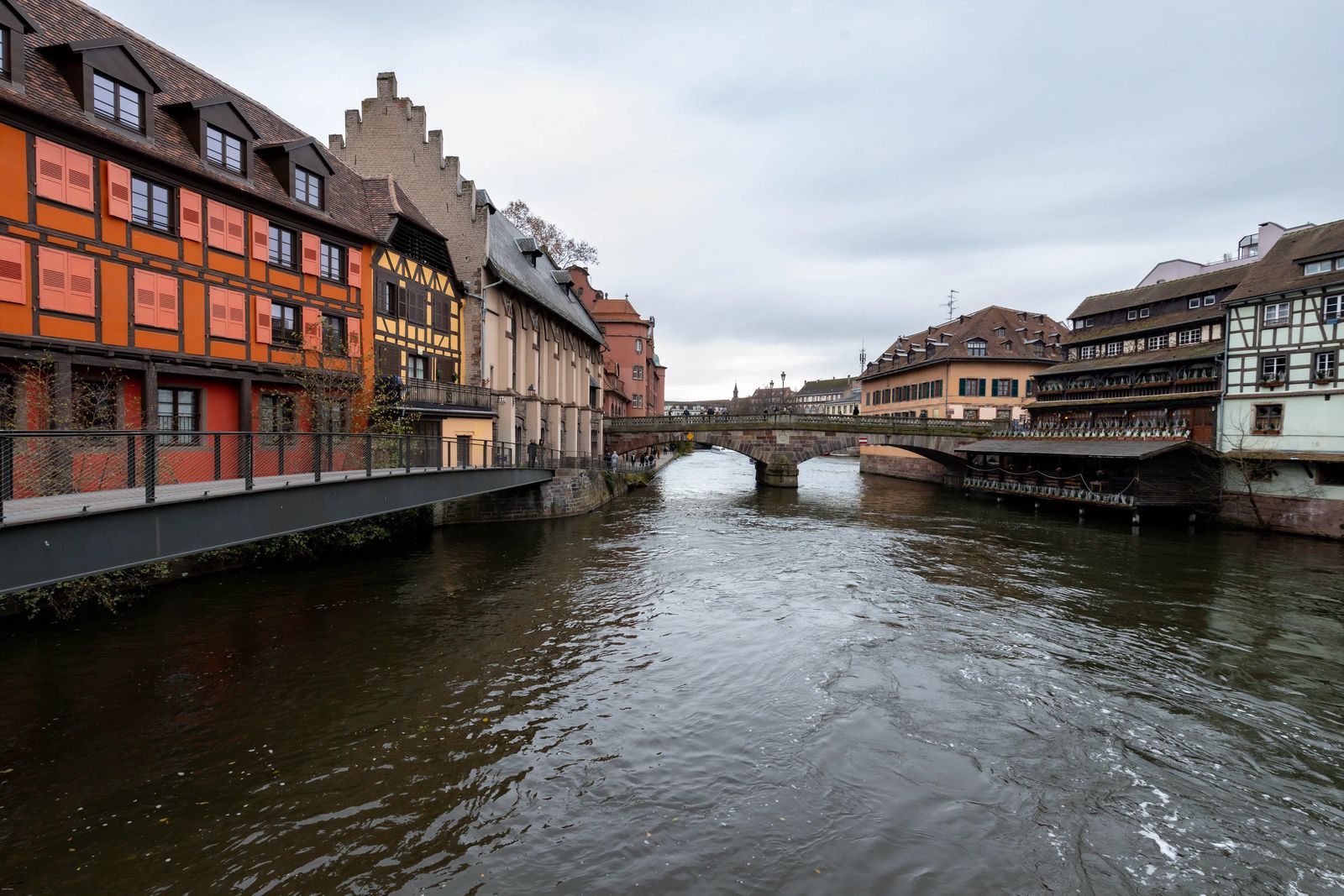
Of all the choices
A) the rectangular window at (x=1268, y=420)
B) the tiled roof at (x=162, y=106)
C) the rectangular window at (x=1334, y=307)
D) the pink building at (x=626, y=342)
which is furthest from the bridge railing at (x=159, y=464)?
the pink building at (x=626, y=342)

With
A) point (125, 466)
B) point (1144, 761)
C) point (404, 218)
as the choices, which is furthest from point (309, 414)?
point (1144, 761)

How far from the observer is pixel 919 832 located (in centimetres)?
728

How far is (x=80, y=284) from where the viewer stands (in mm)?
15328

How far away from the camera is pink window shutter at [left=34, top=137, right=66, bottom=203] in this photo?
47.6ft

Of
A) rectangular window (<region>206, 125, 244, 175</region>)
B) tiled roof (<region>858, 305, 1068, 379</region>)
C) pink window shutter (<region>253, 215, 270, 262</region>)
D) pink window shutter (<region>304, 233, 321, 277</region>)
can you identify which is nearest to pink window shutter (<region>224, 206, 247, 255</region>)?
pink window shutter (<region>253, 215, 270, 262</region>)

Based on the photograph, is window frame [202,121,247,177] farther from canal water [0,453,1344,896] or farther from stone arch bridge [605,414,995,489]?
stone arch bridge [605,414,995,489]

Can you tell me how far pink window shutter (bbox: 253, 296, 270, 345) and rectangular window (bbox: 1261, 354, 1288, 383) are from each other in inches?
1652

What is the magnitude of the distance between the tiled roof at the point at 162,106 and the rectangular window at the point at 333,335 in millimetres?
3266

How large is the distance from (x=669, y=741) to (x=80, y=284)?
17.4 metres

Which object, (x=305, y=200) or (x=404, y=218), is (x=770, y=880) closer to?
(x=305, y=200)

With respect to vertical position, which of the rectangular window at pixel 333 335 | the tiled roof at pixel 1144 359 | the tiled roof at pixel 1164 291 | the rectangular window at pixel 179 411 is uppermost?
the tiled roof at pixel 1164 291

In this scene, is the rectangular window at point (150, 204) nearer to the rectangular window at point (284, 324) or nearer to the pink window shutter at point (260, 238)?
the pink window shutter at point (260, 238)

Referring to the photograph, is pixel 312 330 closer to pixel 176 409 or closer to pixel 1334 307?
pixel 176 409

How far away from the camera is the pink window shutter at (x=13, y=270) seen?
549 inches
